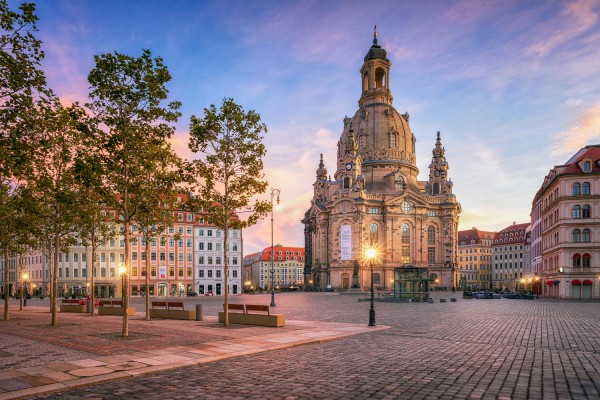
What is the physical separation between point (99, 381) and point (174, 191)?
42.1ft

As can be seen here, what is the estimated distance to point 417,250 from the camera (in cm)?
11519

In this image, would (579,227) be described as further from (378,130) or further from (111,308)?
(378,130)

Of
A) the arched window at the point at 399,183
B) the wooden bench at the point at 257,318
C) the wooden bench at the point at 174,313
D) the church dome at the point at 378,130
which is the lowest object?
the wooden bench at the point at 174,313

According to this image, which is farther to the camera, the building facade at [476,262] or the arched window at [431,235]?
the building facade at [476,262]

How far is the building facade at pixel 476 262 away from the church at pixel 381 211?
1882 inches

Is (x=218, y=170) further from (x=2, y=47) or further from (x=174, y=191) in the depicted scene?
(x=2, y=47)

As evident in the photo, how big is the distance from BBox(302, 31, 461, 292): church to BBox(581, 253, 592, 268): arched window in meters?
47.9

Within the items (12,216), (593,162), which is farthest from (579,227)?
(12,216)

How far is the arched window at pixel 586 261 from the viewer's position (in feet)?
203

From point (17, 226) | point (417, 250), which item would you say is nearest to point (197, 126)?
point (17, 226)

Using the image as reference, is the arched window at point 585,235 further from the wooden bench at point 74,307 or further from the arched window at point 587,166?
the wooden bench at point 74,307

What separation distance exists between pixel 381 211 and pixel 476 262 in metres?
67.4

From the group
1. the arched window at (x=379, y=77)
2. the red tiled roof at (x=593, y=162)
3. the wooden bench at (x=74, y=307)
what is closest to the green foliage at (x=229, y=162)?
the wooden bench at (x=74, y=307)

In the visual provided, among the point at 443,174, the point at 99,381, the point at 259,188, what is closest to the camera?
the point at 99,381
